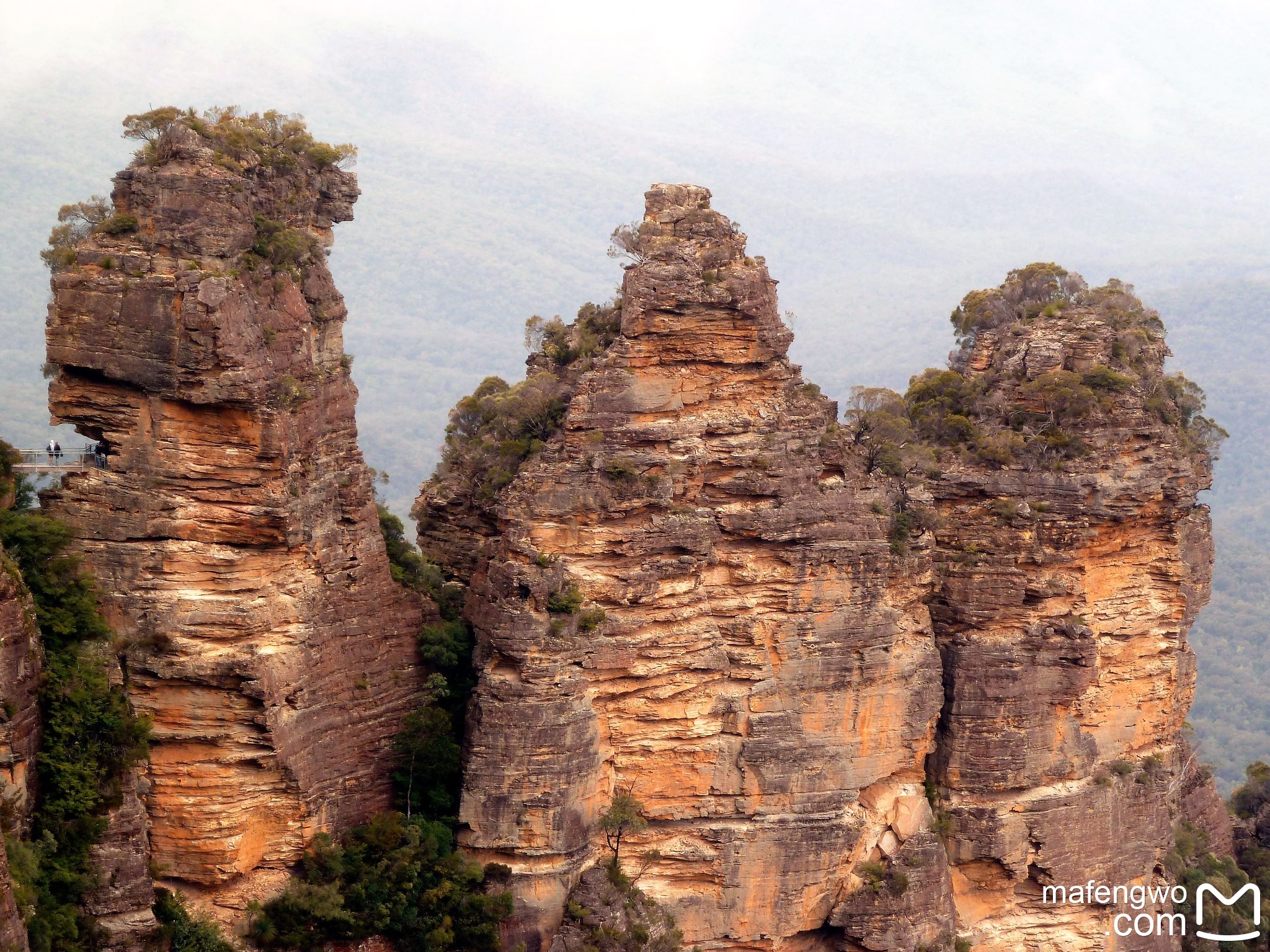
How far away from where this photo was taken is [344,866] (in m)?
43.9

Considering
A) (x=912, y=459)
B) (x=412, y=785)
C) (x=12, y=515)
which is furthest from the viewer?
(x=912, y=459)

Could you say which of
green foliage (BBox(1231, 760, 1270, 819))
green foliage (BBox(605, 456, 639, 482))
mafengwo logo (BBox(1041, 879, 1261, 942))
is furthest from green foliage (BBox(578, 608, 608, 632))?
green foliage (BBox(1231, 760, 1270, 819))

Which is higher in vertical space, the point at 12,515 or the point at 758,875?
the point at 12,515

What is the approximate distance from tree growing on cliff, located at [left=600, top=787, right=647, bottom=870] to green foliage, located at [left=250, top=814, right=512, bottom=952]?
332 centimetres

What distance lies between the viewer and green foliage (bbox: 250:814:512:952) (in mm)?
42719

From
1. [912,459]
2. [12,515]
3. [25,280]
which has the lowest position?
[12,515]

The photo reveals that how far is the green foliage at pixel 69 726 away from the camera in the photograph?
38.1 m

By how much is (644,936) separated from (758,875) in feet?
13.1

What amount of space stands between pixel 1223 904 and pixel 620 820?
81.5ft

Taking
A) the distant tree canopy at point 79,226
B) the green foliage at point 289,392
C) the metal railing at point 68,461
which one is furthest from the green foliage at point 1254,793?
the distant tree canopy at point 79,226

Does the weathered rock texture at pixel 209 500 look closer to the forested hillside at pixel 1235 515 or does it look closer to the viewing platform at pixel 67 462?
the viewing platform at pixel 67 462

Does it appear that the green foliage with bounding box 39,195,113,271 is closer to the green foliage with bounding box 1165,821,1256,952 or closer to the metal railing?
the metal railing

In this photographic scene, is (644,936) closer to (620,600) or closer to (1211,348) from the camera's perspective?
(620,600)

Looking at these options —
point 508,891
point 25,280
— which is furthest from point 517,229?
point 508,891
